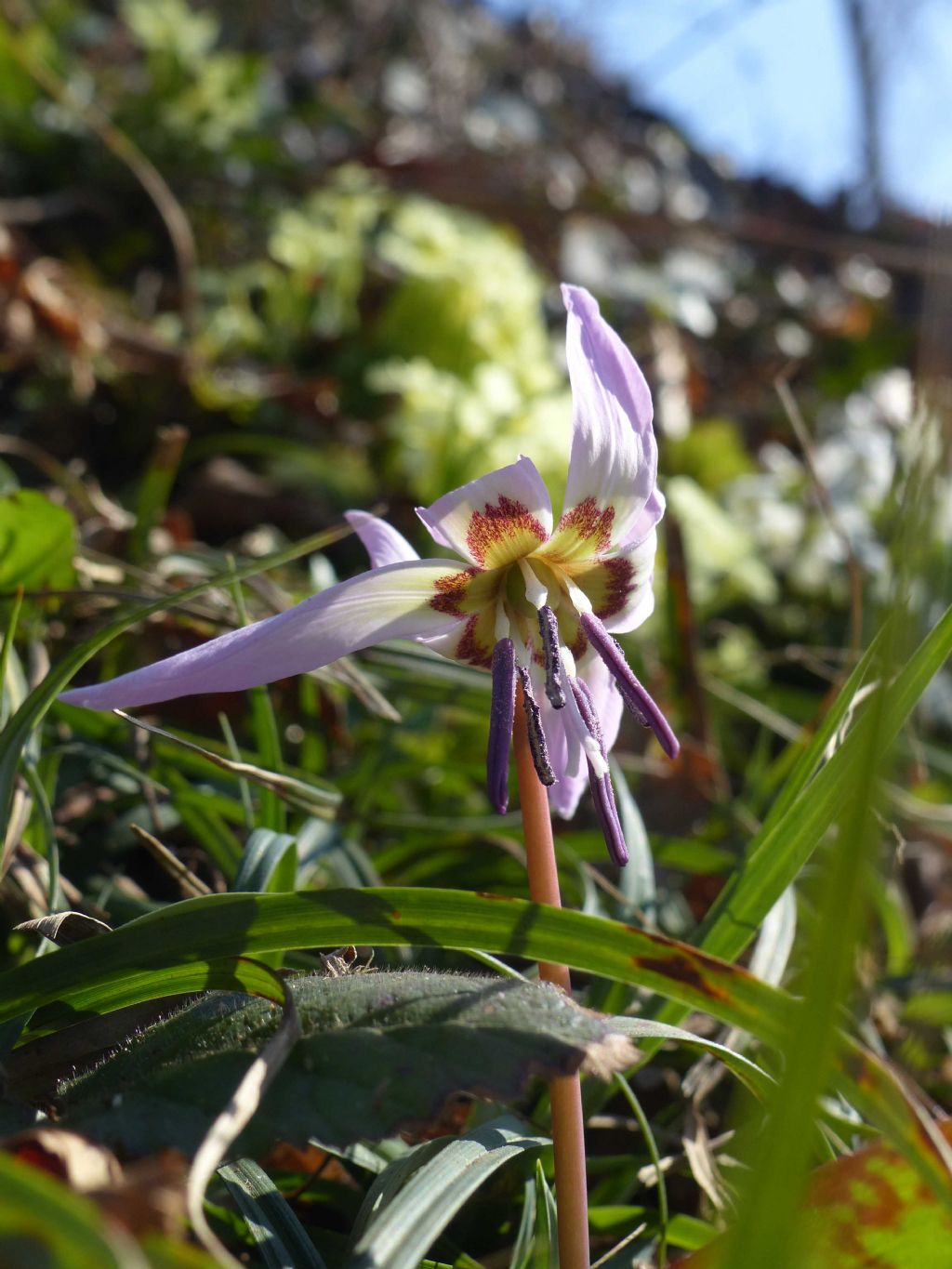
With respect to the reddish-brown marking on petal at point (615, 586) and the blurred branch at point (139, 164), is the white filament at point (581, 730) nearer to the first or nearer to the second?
the reddish-brown marking on petal at point (615, 586)

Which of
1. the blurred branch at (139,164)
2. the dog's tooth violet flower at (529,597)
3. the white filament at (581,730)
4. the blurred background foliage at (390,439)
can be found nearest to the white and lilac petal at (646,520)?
the dog's tooth violet flower at (529,597)

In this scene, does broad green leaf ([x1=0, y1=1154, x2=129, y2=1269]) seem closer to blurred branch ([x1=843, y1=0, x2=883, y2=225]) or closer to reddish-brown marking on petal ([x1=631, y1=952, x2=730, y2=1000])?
reddish-brown marking on petal ([x1=631, y1=952, x2=730, y2=1000])

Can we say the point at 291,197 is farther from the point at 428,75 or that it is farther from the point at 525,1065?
the point at 525,1065

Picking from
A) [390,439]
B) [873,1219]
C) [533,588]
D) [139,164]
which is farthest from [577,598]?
[390,439]

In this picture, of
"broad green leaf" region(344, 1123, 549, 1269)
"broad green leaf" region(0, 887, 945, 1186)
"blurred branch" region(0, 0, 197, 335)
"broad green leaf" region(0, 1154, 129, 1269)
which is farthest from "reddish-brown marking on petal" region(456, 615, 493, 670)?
"blurred branch" region(0, 0, 197, 335)

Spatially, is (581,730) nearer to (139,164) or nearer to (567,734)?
(567,734)

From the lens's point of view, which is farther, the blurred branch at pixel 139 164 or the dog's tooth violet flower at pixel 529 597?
the blurred branch at pixel 139 164

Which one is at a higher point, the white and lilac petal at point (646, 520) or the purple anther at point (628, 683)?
the white and lilac petal at point (646, 520)
